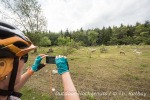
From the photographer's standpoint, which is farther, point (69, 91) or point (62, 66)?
point (62, 66)

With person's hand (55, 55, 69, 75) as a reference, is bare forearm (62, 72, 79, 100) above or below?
below

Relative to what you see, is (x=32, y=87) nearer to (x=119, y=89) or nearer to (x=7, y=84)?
(x=119, y=89)

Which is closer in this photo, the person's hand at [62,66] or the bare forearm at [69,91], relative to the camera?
the bare forearm at [69,91]

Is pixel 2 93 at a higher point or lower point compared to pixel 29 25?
lower

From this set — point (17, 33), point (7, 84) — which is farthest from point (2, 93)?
point (17, 33)

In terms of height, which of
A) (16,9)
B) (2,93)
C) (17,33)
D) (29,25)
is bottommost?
(2,93)

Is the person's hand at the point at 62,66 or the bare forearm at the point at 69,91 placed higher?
the person's hand at the point at 62,66

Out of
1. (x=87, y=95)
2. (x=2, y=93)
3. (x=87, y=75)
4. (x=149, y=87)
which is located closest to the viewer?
(x=2, y=93)

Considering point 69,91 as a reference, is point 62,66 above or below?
above

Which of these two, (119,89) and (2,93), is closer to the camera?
(2,93)

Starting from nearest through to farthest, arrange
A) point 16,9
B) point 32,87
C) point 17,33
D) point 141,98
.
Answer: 1. point 17,33
2. point 141,98
3. point 32,87
4. point 16,9

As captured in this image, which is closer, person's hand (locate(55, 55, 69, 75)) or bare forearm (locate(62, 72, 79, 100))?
bare forearm (locate(62, 72, 79, 100))

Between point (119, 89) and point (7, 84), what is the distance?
17.5ft

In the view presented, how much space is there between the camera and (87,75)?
8.18m
